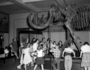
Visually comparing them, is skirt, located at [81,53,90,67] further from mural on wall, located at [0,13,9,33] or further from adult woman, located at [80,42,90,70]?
mural on wall, located at [0,13,9,33]

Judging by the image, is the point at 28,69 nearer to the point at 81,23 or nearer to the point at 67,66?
the point at 67,66

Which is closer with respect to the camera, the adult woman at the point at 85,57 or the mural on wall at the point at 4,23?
the adult woman at the point at 85,57

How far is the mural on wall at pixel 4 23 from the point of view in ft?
44.9

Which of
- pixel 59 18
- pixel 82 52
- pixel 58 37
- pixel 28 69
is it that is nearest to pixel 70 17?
pixel 59 18

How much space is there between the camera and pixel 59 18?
6465mm

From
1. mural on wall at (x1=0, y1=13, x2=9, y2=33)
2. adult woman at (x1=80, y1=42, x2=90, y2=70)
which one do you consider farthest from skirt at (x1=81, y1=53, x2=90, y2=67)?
mural on wall at (x1=0, y1=13, x2=9, y2=33)

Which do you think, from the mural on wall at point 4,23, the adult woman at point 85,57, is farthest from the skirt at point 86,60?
the mural on wall at point 4,23

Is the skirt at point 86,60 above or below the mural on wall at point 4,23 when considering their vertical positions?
below

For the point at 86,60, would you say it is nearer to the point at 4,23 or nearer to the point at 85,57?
the point at 85,57

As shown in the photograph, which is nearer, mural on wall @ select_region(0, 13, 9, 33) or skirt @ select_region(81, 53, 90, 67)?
skirt @ select_region(81, 53, 90, 67)

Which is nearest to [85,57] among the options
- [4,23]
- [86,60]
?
[86,60]

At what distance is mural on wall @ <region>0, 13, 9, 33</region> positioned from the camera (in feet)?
44.9

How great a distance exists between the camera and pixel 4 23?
14.2 meters

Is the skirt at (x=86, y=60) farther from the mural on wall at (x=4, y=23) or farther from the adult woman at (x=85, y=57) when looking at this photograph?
the mural on wall at (x=4, y=23)
